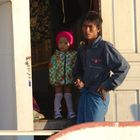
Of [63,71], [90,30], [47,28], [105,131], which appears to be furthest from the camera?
[47,28]

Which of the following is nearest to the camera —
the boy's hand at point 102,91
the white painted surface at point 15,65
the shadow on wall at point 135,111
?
the boy's hand at point 102,91

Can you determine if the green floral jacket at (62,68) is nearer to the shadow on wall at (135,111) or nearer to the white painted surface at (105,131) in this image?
the shadow on wall at (135,111)

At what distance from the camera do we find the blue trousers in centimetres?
516

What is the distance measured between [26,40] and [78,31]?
5.96ft

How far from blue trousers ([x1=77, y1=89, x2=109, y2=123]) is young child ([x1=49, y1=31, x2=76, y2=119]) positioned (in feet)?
3.16

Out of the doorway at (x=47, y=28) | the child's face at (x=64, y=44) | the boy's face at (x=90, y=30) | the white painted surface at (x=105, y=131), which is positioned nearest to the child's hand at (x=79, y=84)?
the boy's face at (x=90, y=30)

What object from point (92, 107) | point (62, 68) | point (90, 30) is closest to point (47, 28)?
point (62, 68)

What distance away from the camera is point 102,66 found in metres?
5.18

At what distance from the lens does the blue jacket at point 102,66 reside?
5031mm

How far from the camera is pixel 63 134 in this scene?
3.60 meters

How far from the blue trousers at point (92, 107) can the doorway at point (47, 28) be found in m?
1.33

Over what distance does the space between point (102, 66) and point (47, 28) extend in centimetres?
323

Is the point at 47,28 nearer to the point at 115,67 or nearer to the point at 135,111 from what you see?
the point at 135,111

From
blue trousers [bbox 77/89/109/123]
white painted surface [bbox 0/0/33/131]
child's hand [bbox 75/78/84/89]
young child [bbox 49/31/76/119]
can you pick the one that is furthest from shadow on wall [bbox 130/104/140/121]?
white painted surface [bbox 0/0/33/131]
